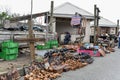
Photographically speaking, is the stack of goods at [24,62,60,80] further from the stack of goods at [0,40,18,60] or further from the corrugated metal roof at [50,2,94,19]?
the corrugated metal roof at [50,2,94,19]

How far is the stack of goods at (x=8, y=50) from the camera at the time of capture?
34.5ft

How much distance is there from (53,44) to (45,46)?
1.07 m

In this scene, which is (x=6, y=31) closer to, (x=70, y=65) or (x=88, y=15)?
(x=70, y=65)

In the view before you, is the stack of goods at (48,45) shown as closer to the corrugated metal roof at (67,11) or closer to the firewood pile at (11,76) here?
the corrugated metal roof at (67,11)

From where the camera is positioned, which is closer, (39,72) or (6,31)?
(39,72)

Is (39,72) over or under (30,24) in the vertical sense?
under

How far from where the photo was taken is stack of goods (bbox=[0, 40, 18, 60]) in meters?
10.5

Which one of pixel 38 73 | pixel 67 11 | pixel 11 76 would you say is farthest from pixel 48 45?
pixel 11 76

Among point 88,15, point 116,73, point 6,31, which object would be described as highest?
point 88,15

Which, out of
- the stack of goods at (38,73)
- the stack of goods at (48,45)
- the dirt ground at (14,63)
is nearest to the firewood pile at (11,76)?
the stack of goods at (38,73)

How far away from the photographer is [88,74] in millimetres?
8320

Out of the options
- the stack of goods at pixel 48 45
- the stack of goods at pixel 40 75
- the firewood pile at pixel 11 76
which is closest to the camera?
the firewood pile at pixel 11 76

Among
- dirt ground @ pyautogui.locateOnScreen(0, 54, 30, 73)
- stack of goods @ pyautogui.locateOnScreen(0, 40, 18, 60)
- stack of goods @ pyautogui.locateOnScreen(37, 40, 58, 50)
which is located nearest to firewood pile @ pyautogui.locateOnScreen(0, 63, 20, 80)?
dirt ground @ pyautogui.locateOnScreen(0, 54, 30, 73)

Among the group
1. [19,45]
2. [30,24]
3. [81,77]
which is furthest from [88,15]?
[81,77]
